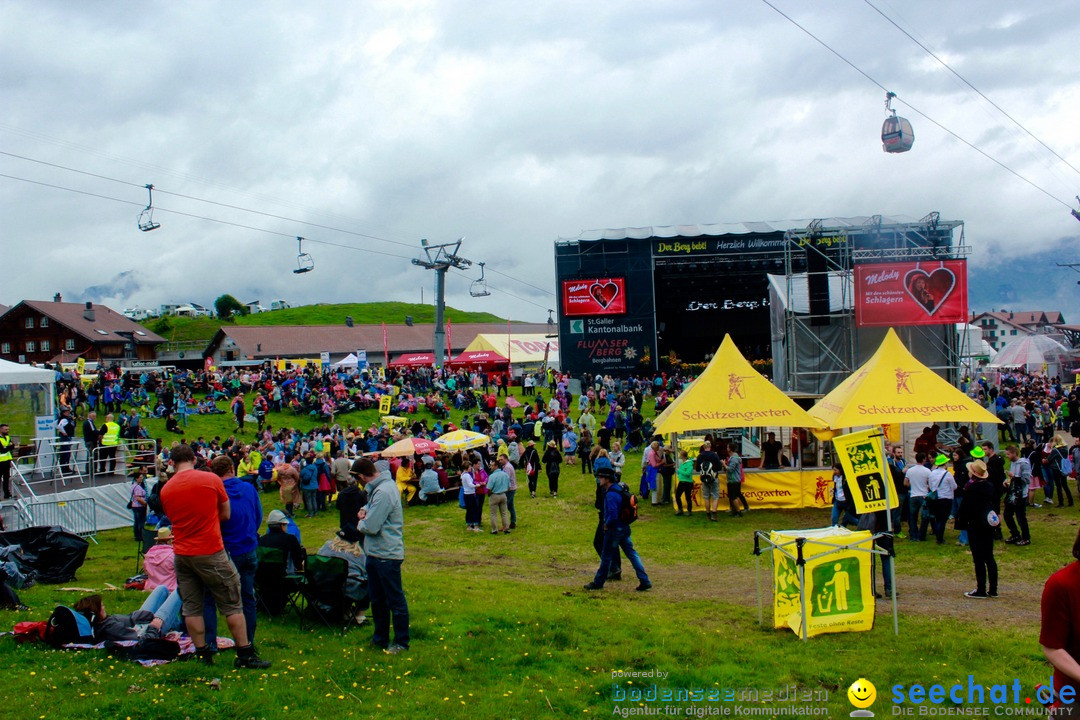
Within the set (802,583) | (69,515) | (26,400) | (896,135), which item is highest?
(896,135)

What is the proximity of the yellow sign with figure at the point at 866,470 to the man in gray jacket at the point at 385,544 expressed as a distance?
475cm

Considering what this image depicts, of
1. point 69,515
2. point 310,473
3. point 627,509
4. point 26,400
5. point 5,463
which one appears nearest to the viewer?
point 627,509

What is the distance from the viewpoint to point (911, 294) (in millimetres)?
22000

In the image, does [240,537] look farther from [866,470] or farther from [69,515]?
[69,515]

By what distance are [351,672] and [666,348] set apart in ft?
133

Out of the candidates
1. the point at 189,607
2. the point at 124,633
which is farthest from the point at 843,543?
the point at 124,633

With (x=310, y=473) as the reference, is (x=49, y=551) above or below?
below

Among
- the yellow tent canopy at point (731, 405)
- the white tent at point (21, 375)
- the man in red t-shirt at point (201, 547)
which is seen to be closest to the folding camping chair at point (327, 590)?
the man in red t-shirt at point (201, 547)

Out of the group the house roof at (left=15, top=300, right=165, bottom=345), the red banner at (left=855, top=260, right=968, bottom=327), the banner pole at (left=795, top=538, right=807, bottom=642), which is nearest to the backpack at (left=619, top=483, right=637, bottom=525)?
the banner pole at (left=795, top=538, right=807, bottom=642)

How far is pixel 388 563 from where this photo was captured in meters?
6.50

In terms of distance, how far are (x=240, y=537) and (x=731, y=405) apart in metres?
11.8

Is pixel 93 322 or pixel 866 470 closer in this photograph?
pixel 866 470

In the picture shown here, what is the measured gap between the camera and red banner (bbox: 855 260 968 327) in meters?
22.0

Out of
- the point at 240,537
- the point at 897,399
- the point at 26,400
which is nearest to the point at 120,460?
the point at 26,400
